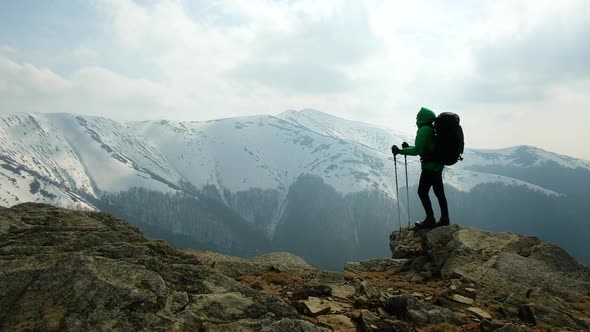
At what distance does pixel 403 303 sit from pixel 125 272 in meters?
6.38

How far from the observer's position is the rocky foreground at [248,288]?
6.83 meters

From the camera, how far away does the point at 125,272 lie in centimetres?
777

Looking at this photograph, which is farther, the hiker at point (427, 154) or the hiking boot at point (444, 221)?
the hiking boot at point (444, 221)

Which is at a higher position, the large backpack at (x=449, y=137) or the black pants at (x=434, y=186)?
the large backpack at (x=449, y=137)

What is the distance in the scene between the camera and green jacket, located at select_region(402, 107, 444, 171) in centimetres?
1905

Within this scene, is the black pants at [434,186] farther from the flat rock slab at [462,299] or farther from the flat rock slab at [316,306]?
the flat rock slab at [316,306]

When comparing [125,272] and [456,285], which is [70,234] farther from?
[456,285]

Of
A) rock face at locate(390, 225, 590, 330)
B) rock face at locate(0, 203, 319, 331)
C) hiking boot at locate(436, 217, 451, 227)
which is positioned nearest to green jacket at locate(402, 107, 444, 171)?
hiking boot at locate(436, 217, 451, 227)

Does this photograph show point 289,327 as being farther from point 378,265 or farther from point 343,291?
point 378,265

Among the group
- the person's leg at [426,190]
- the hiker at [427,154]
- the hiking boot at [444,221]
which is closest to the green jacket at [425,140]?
the hiker at [427,154]

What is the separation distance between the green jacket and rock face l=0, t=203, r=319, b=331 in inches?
506

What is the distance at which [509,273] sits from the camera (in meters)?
14.4

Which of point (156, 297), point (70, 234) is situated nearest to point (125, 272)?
point (156, 297)

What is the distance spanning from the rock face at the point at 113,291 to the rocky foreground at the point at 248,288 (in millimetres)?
20
